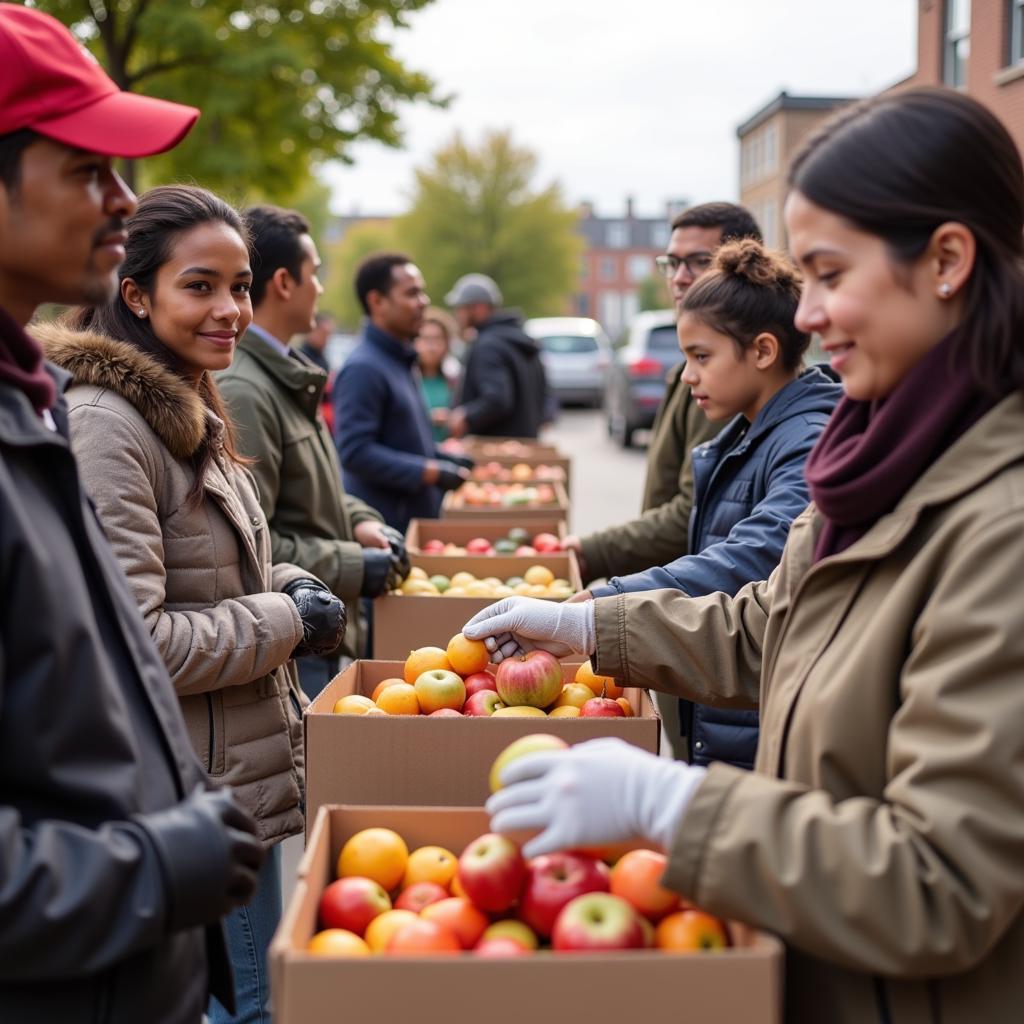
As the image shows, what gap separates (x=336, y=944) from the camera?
5.47 ft

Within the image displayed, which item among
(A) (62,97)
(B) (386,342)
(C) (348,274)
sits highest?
(C) (348,274)

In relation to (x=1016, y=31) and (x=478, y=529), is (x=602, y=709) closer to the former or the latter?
(x=478, y=529)

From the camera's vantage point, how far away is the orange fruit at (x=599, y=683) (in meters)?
2.88

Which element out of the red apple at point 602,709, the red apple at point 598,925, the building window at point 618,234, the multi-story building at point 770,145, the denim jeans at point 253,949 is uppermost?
the building window at point 618,234

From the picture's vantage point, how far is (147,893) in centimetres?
146

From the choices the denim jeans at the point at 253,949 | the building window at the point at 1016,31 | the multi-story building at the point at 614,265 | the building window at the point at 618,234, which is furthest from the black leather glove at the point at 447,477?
the building window at the point at 618,234

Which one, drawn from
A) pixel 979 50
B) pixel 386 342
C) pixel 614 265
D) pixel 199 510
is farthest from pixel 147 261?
pixel 614 265

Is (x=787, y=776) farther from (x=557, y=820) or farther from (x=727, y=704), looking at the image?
(x=727, y=704)

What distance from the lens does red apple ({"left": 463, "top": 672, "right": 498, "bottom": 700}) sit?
287 centimetres

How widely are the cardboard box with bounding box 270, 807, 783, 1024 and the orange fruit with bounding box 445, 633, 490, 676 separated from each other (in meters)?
1.48

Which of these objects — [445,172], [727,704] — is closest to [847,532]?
[727,704]

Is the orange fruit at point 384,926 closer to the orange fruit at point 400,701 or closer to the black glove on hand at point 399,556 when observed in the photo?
the orange fruit at point 400,701

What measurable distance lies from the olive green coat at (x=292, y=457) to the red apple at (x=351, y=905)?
215 cm

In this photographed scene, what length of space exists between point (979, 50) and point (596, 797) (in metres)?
17.9
